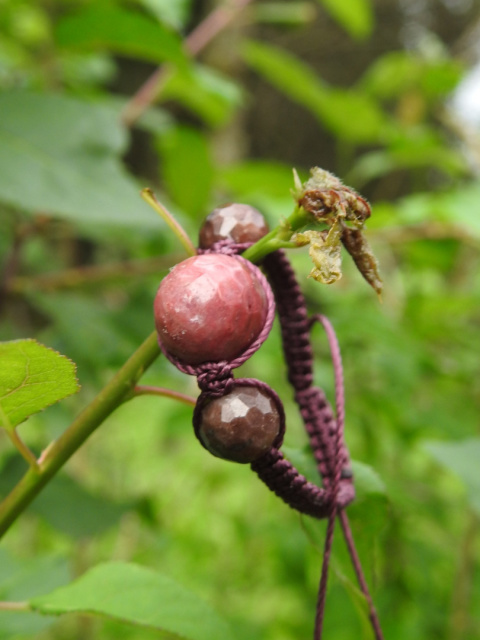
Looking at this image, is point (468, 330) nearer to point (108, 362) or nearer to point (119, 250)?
point (108, 362)

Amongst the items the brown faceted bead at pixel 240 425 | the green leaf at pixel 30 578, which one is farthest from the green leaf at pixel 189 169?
the brown faceted bead at pixel 240 425

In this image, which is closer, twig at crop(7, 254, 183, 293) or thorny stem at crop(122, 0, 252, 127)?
twig at crop(7, 254, 183, 293)

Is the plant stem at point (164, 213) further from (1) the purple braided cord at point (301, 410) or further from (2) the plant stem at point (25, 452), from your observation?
(2) the plant stem at point (25, 452)

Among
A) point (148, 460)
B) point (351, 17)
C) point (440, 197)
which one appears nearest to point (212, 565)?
point (148, 460)

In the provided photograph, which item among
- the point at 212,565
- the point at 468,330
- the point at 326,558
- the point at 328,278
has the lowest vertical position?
the point at 212,565

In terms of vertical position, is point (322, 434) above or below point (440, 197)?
below

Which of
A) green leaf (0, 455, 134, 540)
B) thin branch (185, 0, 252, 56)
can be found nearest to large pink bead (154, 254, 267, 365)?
green leaf (0, 455, 134, 540)

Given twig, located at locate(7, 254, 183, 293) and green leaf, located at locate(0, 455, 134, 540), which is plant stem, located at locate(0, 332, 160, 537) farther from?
twig, located at locate(7, 254, 183, 293)
